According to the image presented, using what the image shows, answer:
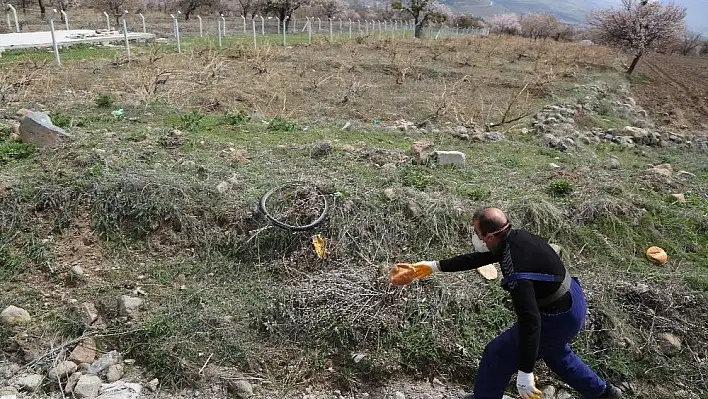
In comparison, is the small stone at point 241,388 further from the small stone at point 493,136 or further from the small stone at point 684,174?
the small stone at point 684,174

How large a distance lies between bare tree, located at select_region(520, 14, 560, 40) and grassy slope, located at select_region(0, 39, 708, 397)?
4075 cm


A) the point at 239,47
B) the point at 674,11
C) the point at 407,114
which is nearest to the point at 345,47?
the point at 239,47

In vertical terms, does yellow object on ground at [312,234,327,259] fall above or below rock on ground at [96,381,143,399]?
above

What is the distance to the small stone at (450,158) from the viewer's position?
4973 millimetres

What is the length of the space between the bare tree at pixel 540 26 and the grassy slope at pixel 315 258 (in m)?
40.8

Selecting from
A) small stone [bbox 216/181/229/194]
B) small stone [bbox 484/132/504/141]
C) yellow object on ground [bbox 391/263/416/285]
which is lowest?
small stone [bbox 484/132/504/141]

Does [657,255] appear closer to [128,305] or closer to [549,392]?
[549,392]

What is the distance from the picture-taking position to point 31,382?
2777 millimetres

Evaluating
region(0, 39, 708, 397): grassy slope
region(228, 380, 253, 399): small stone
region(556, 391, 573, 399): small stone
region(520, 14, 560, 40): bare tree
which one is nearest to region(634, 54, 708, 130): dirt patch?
region(0, 39, 708, 397): grassy slope

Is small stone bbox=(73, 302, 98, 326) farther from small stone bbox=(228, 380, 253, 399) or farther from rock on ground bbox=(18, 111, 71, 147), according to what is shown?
rock on ground bbox=(18, 111, 71, 147)

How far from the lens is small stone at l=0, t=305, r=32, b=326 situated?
10.1 feet

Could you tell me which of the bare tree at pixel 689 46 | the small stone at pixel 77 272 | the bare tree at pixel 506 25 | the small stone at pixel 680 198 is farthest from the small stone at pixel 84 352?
the bare tree at pixel 506 25

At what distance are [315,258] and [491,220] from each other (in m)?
1.61

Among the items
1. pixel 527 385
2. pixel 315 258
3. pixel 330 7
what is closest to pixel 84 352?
pixel 315 258
